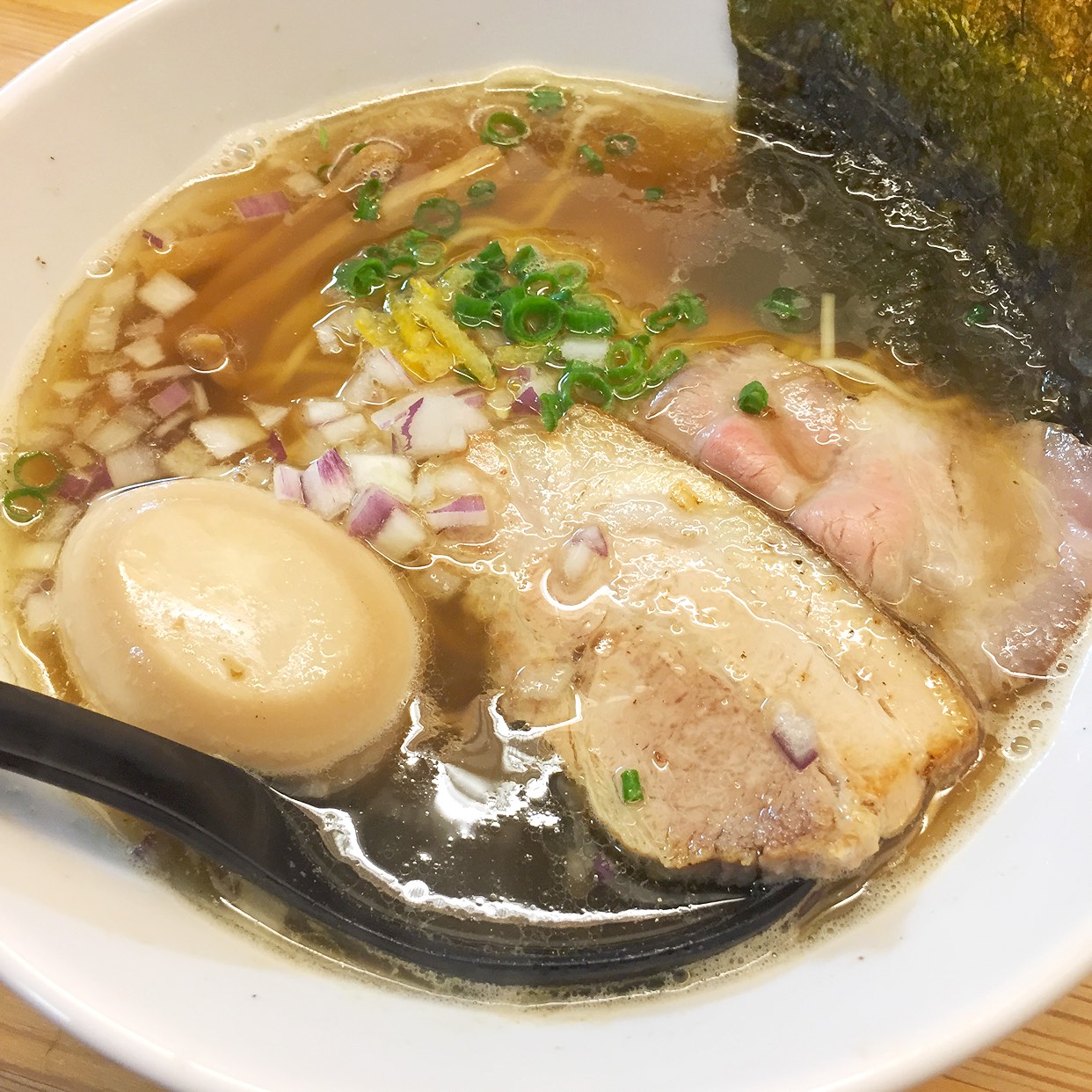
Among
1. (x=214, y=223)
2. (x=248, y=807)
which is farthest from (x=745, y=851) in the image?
(x=214, y=223)

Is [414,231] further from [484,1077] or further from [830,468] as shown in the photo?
[484,1077]

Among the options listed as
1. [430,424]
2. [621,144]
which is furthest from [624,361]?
[621,144]

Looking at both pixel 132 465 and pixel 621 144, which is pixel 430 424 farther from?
pixel 621 144

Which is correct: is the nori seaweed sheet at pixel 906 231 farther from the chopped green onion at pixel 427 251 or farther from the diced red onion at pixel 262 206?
the diced red onion at pixel 262 206

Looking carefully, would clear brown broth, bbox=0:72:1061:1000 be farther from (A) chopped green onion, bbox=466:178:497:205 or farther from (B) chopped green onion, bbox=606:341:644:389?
(B) chopped green onion, bbox=606:341:644:389

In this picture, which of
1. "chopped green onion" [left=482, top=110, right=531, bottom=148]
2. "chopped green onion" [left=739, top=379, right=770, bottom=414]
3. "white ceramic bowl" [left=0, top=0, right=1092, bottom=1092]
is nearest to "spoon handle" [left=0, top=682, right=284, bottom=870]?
"white ceramic bowl" [left=0, top=0, right=1092, bottom=1092]

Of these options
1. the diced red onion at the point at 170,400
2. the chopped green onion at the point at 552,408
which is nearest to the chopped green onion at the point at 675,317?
the chopped green onion at the point at 552,408
